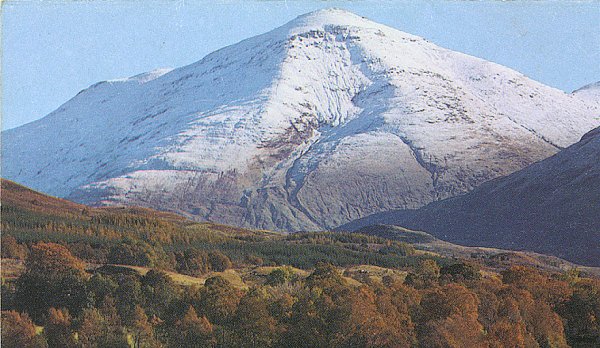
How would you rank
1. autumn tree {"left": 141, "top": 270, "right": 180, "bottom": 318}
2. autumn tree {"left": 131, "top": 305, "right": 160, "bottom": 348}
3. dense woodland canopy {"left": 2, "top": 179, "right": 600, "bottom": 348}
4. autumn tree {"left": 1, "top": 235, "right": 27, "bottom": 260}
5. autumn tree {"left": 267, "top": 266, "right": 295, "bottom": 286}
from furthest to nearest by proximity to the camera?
autumn tree {"left": 1, "top": 235, "right": 27, "bottom": 260} < autumn tree {"left": 267, "top": 266, "right": 295, "bottom": 286} < autumn tree {"left": 141, "top": 270, "right": 180, "bottom": 318} < autumn tree {"left": 131, "top": 305, "right": 160, "bottom": 348} < dense woodland canopy {"left": 2, "top": 179, "right": 600, "bottom": 348}

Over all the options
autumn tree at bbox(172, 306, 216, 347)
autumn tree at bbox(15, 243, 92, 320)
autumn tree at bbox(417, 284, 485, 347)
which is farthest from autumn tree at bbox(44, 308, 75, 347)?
autumn tree at bbox(417, 284, 485, 347)

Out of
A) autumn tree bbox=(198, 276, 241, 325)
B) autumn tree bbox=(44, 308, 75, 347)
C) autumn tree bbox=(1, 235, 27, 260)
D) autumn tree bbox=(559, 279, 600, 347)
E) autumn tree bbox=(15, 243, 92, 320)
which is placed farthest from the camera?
autumn tree bbox=(1, 235, 27, 260)

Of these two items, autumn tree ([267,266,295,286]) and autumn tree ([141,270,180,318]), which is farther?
autumn tree ([267,266,295,286])

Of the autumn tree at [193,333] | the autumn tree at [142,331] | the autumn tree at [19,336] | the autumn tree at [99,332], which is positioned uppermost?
the autumn tree at [19,336]

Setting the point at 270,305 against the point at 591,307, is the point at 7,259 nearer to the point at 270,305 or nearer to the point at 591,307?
the point at 270,305

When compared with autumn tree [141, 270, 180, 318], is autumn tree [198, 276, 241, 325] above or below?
below

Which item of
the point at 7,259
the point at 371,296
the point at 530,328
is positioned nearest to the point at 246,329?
the point at 371,296

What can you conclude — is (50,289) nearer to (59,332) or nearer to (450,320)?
(59,332)

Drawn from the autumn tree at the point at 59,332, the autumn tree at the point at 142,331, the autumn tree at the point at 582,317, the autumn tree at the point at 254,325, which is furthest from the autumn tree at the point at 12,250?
the autumn tree at the point at 582,317

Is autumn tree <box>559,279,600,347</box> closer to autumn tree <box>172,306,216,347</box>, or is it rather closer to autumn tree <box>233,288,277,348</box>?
autumn tree <box>233,288,277,348</box>

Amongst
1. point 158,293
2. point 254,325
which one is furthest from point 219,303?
point 158,293

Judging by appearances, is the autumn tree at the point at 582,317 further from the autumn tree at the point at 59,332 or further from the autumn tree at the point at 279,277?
the autumn tree at the point at 59,332
